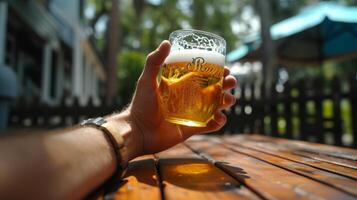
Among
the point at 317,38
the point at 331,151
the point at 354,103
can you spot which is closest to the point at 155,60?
the point at 331,151

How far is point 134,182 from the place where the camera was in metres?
0.94

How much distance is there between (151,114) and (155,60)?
0.71ft

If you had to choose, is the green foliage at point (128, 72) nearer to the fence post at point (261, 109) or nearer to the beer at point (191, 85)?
the fence post at point (261, 109)

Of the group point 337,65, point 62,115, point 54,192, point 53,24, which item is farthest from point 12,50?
point 337,65

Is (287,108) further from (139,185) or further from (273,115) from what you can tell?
(139,185)

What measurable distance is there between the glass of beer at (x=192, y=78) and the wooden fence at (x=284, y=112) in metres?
3.13

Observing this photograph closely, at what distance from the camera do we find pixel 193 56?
122 cm

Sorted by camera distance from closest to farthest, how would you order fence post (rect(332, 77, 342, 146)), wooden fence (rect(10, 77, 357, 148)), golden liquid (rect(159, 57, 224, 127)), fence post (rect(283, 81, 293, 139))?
golden liquid (rect(159, 57, 224, 127))
fence post (rect(332, 77, 342, 146))
wooden fence (rect(10, 77, 357, 148))
fence post (rect(283, 81, 293, 139))

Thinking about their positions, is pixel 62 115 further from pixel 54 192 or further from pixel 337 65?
pixel 337 65

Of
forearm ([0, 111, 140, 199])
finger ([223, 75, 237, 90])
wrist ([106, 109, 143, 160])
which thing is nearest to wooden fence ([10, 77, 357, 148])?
finger ([223, 75, 237, 90])

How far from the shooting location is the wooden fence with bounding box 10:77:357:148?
13.8 ft

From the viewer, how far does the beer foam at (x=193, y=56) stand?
4.01 feet

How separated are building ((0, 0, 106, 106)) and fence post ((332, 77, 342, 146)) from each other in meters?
4.83

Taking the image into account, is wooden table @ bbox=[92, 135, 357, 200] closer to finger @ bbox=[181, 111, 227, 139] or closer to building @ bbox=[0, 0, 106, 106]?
finger @ bbox=[181, 111, 227, 139]
